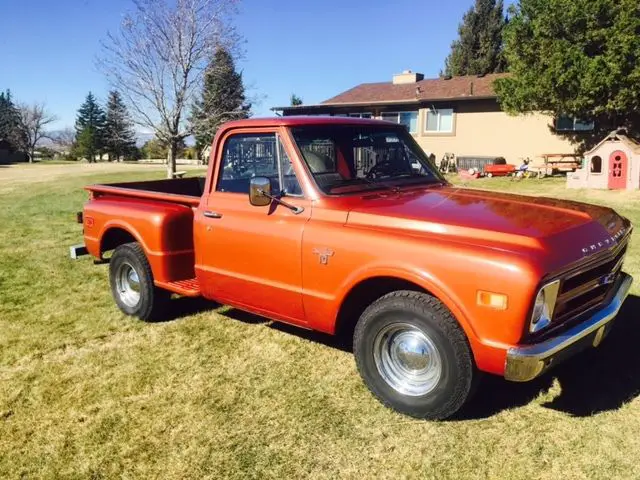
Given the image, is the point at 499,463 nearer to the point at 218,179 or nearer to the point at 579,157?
the point at 218,179

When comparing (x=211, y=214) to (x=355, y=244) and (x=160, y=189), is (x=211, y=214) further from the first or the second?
(x=160, y=189)

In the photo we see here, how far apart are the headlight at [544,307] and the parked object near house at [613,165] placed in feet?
46.6

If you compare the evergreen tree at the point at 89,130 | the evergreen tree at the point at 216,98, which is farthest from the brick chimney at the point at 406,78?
the evergreen tree at the point at 89,130

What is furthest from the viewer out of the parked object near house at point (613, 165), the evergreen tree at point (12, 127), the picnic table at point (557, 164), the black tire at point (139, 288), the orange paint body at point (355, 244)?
the evergreen tree at point (12, 127)

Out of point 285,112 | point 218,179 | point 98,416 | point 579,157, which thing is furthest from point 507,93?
point 98,416

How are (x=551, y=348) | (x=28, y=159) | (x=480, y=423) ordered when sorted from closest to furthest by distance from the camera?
1. (x=551, y=348)
2. (x=480, y=423)
3. (x=28, y=159)

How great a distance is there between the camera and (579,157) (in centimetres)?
2152

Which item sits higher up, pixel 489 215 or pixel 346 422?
pixel 489 215

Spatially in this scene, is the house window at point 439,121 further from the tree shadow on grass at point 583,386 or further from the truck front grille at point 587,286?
the truck front grille at point 587,286

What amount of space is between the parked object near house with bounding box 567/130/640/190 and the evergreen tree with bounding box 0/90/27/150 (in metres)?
74.7

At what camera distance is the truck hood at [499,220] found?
10.2ft

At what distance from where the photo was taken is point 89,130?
63.2 meters

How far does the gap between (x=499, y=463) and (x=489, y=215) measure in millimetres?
1470

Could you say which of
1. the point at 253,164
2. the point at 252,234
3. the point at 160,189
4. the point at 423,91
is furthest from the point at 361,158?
the point at 423,91
